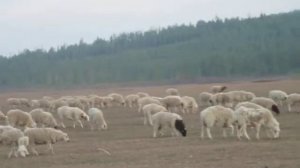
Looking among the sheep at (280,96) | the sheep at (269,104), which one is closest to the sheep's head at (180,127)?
the sheep at (269,104)

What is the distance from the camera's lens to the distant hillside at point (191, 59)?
447ft

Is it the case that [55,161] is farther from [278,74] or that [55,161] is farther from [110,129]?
[278,74]

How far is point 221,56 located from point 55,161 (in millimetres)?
124350

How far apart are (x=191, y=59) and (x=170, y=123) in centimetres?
12580

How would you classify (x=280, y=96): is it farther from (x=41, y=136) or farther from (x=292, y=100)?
(x=41, y=136)

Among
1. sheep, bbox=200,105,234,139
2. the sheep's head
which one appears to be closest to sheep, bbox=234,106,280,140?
sheep, bbox=200,105,234,139

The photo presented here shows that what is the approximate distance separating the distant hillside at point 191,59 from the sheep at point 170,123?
105m

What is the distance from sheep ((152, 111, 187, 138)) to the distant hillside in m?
105

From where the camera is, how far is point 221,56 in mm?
142500

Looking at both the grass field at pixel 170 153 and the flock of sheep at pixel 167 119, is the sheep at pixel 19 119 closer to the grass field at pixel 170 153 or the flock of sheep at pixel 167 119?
the flock of sheep at pixel 167 119

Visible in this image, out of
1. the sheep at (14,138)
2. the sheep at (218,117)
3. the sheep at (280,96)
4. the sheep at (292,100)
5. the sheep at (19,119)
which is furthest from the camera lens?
the sheep at (280,96)

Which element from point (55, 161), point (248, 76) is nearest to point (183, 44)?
point (248, 76)

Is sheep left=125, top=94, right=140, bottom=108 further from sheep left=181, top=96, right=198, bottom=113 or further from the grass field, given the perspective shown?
the grass field

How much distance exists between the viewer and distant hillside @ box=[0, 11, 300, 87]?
5369 inches
